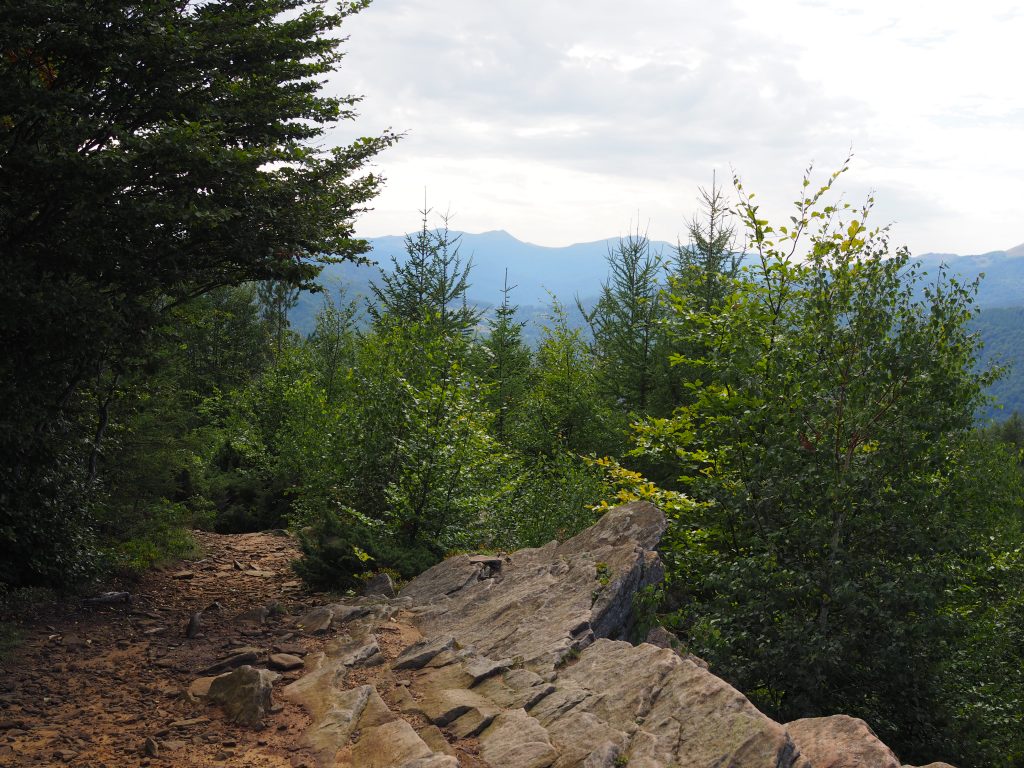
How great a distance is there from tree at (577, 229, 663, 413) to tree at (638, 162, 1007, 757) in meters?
9.27

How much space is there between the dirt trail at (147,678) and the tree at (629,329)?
35.6 ft

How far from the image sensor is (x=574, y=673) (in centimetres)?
657

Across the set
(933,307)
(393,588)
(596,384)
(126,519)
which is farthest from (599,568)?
(596,384)

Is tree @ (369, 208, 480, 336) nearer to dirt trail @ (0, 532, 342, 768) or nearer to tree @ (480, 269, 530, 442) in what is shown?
tree @ (480, 269, 530, 442)

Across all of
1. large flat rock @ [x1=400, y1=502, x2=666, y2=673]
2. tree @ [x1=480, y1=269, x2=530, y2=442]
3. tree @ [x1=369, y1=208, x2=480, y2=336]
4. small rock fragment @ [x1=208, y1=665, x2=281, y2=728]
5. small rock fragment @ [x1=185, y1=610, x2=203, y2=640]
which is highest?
tree @ [x1=369, y1=208, x2=480, y2=336]

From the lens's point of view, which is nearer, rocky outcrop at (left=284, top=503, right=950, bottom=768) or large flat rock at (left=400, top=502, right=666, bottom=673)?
rocky outcrop at (left=284, top=503, right=950, bottom=768)

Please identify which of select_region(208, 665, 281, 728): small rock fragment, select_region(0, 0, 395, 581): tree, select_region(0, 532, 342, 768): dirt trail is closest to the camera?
select_region(0, 532, 342, 768): dirt trail

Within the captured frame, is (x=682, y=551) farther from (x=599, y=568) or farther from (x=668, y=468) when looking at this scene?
(x=668, y=468)

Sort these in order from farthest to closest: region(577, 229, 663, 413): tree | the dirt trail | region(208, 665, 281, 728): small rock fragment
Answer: region(577, 229, 663, 413): tree, region(208, 665, 281, 728): small rock fragment, the dirt trail

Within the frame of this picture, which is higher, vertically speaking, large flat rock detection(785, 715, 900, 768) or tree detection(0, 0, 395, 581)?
tree detection(0, 0, 395, 581)

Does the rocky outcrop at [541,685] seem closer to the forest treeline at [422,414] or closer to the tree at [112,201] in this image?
the forest treeline at [422,414]

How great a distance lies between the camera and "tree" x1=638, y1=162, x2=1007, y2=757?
7.49 meters

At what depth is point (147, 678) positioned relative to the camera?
7.56 m

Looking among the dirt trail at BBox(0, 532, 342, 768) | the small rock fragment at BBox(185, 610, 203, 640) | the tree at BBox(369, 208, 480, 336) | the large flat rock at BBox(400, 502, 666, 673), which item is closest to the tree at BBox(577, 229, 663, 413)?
the tree at BBox(369, 208, 480, 336)
